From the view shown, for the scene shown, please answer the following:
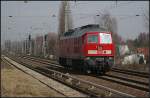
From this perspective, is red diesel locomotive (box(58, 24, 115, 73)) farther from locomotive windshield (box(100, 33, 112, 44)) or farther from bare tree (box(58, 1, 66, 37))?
bare tree (box(58, 1, 66, 37))

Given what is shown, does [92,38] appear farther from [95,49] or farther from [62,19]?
[62,19]

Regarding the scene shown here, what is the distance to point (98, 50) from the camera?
27.3m

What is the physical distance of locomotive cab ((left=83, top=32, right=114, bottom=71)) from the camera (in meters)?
27.1

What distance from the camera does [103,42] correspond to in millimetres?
27500

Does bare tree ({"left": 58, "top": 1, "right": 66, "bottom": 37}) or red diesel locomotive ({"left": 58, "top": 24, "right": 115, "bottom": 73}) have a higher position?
bare tree ({"left": 58, "top": 1, "right": 66, "bottom": 37})

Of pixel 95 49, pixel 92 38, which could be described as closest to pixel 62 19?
pixel 92 38

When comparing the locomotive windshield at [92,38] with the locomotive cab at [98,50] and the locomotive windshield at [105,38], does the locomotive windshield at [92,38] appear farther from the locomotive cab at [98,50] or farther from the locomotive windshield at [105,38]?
the locomotive windshield at [105,38]

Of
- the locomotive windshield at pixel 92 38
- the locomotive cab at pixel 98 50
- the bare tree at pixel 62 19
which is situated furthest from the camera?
the bare tree at pixel 62 19

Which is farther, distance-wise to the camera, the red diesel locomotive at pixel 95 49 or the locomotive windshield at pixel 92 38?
the locomotive windshield at pixel 92 38

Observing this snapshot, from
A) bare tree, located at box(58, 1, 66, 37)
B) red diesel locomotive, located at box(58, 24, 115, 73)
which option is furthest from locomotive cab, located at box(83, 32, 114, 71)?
bare tree, located at box(58, 1, 66, 37)

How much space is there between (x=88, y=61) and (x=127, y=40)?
271ft

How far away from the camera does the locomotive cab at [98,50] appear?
27141mm

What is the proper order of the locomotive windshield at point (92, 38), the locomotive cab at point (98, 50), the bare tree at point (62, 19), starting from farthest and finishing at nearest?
the bare tree at point (62, 19) → the locomotive windshield at point (92, 38) → the locomotive cab at point (98, 50)

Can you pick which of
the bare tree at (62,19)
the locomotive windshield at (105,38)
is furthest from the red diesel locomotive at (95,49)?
the bare tree at (62,19)
